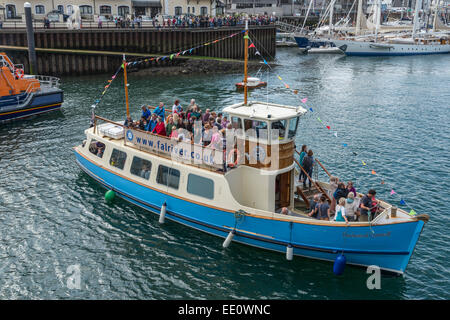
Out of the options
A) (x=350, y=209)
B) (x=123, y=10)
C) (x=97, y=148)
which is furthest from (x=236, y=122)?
(x=123, y=10)

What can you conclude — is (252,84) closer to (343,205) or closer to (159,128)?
(159,128)

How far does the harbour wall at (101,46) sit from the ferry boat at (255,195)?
2723 centimetres

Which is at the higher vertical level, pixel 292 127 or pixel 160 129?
pixel 292 127

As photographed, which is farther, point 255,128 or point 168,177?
point 168,177

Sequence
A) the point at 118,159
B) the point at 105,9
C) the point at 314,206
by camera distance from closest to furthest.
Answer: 1. the point at 314,206
2. the point at 118,159
3. the point at 105,9

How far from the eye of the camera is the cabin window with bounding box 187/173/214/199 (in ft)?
54.1

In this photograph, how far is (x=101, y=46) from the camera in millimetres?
51156

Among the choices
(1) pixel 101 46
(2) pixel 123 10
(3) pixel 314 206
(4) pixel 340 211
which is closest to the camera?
(4) pixel 340 211

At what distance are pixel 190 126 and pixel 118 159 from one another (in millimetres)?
3665

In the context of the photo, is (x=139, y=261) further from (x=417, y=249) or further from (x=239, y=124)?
(x=417, y=249)

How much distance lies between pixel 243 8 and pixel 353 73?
61.0m

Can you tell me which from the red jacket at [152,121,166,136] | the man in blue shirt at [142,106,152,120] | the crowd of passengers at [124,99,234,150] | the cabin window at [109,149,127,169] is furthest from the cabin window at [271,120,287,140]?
the man in blue shirt at [142,106,152,120]

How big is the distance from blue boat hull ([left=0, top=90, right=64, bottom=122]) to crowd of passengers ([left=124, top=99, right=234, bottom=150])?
1588 cm
